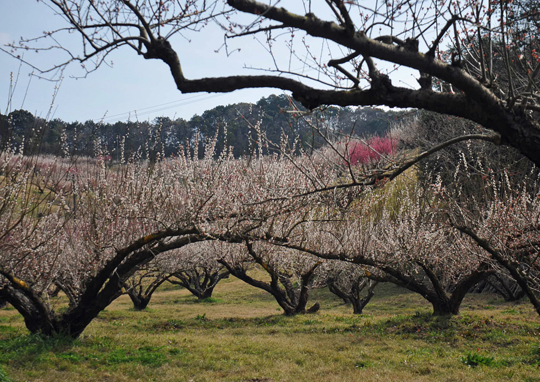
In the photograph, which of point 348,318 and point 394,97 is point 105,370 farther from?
point 348,318

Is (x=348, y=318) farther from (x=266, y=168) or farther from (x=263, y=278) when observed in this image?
(x=263, y=278)

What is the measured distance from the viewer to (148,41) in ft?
14.6

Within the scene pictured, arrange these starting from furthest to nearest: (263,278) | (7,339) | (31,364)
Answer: (263,278) → (7,339) → (31,364)

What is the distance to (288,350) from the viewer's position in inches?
404

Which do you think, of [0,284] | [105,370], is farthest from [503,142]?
[0,284]

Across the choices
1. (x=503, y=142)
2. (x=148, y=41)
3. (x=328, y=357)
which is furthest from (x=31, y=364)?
(x=503, y=142)

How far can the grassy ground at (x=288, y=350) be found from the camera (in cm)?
816

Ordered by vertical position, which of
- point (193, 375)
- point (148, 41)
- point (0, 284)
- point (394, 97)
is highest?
point (148, 41)

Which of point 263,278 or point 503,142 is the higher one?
point 503,142

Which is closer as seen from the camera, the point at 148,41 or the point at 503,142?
the point at 503,142

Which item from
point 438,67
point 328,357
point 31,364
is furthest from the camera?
point 328,357

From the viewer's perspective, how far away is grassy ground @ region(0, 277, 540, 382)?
26.8 feet

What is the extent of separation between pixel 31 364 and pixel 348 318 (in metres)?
10.2

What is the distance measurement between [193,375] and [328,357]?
3133mm
